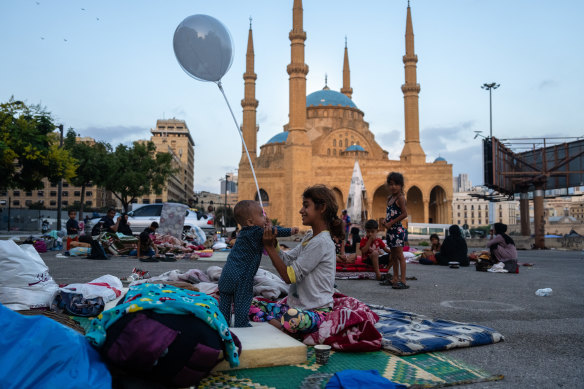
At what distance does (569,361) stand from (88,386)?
2.75 m

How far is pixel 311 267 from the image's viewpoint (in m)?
3.12

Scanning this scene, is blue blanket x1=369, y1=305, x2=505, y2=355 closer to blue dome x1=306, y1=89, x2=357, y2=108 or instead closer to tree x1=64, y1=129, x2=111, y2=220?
tree x1=64, y1=129, x2=111, y2=220

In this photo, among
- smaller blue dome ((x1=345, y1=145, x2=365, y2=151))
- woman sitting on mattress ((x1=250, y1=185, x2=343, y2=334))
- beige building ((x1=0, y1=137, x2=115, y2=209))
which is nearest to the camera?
woman sitting on mattress ((x1=250, y1=185, x2=343, y2=334))

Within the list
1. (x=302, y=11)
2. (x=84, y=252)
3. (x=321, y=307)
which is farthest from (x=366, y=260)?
(x=302, y=11)

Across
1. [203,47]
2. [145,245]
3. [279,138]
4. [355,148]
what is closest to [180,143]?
[279,138]

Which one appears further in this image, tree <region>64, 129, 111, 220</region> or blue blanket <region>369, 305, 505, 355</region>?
tree <region>64, 129, 111, 220</region>

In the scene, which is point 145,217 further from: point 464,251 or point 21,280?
point 21,280

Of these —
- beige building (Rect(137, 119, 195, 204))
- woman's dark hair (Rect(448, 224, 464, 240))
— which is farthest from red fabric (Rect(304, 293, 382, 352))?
beige building (Rect(137, 119, 195, 204))

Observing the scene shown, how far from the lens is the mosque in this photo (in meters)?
36.7

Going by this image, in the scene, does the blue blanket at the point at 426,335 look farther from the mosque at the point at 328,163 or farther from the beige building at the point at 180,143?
the beige building at the point at 180,143

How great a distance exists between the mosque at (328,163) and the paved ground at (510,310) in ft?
84.7

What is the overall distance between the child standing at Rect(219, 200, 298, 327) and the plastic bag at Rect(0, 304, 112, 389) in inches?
47.1

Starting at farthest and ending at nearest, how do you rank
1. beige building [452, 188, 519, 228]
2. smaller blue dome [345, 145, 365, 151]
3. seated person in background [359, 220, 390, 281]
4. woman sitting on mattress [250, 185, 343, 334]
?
beige building [452, 188, 519, 228], smaller blue dome [345, 145, 365, 151], seated person in background [359, 220, 390, 281], woman sitting on mattress [250, 185, 343, 334]

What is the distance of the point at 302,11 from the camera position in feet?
119
